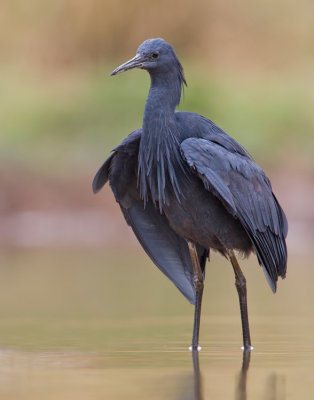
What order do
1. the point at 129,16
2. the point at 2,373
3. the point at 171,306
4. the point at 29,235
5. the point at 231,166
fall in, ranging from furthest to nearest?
the point at 129,16 → the point at 29,235 → the point at 171,306 → the point at 231,166 → the point at 2,373

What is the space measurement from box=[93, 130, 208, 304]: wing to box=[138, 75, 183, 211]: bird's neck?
1.03ft

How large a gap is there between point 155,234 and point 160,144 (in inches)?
29.2

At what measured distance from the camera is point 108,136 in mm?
16641

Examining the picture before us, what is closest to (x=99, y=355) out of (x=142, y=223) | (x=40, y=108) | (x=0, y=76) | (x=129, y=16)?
(x=142, y=223)

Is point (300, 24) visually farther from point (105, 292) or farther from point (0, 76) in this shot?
point (105, 292)

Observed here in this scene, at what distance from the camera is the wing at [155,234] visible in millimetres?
7090

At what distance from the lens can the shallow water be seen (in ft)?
17.3

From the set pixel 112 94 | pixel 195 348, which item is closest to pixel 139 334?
pixel 195 348

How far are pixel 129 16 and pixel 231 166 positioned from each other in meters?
14.1

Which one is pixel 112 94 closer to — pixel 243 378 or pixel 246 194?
pixel 246 194

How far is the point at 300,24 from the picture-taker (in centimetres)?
2095

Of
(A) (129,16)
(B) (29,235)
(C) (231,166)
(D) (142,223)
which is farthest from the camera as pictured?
(A) (129,16)

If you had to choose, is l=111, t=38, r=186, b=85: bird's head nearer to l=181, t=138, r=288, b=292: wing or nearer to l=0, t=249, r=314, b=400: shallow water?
l=181, t=138, r=288, b=292: wing

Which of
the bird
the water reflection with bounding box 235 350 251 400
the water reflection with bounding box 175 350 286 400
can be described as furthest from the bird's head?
the water reflection with bounding box 175 350 286 400
